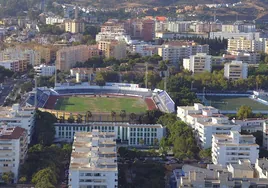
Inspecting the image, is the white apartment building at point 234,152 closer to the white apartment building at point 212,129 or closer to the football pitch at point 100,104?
the white apartment building at point 212,129

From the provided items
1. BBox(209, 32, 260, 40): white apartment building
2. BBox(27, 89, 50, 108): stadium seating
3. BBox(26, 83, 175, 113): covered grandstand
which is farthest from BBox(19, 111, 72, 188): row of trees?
BBox(209, 32, 260, 40): white apartment building

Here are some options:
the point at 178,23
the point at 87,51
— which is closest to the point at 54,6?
the point at 178,23

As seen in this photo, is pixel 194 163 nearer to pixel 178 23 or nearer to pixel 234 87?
pixel 234 87

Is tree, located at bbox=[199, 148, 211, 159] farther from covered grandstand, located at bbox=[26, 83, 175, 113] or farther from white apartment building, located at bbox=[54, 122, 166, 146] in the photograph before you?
covered grandstand, located at bbox=[26, 83, 175, 113]

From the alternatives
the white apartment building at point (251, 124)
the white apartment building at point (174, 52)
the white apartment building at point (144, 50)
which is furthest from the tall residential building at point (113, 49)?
the white apartment building at point (251, 124)

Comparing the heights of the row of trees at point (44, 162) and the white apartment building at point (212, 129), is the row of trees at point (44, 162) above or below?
below

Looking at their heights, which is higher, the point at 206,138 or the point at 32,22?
the point at 32,22
